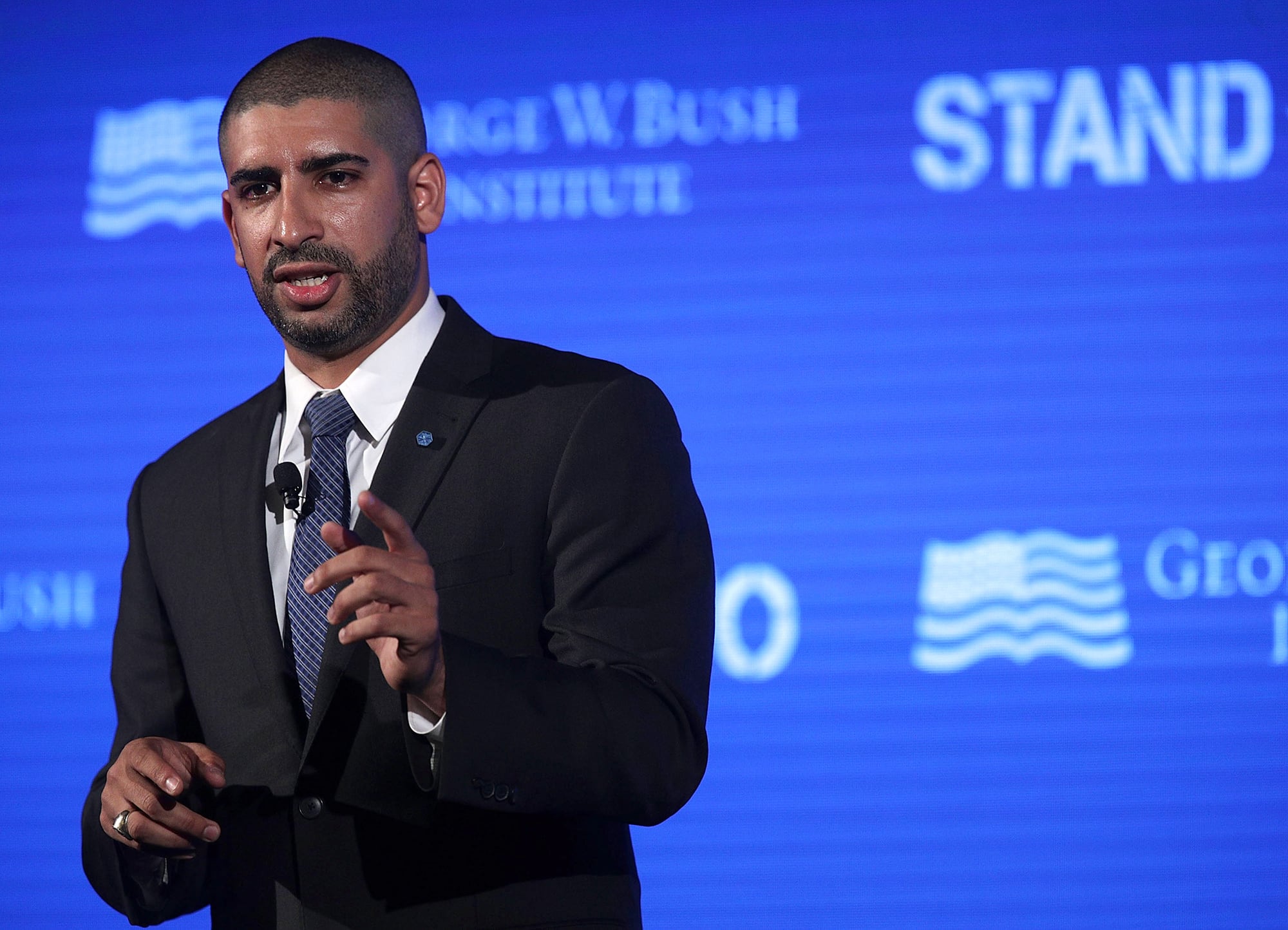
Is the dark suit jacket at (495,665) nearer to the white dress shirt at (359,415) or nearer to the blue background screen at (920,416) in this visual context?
the white dress shirt at (359,415)

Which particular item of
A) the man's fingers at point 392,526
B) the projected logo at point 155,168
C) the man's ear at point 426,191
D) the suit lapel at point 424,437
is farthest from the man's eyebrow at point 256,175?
the projected logo at point 155,168

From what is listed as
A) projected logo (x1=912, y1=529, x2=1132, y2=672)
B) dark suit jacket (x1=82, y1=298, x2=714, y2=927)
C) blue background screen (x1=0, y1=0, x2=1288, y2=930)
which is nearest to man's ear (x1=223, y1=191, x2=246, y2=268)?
dark suit jacket (x1=82, y1=298, x2=714, y2=927)

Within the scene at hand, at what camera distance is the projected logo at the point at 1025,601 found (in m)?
2.65

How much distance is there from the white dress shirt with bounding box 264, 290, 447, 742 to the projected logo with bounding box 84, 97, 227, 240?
5.11 ft

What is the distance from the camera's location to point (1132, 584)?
2.66 metres

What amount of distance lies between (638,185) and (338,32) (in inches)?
31.0

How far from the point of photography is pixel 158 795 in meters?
1.33

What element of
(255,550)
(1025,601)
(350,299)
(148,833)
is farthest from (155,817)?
(1025,601)

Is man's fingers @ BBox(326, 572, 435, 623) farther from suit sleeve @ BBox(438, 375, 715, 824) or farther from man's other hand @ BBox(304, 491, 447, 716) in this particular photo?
suit sleeve @ BBox(438, 375, 715, 824)

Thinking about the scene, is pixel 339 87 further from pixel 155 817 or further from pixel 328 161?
pixel 155 817

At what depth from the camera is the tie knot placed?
60.5 inches

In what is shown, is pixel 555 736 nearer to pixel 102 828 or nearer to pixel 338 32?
pixel 102 828

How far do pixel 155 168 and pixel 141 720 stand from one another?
69.3 inches

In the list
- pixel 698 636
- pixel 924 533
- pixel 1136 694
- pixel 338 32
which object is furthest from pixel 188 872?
pixel 338 32
